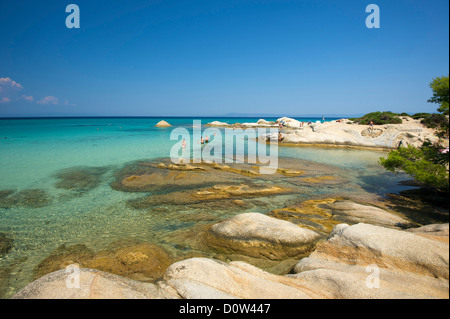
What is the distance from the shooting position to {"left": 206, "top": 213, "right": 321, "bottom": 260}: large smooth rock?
7.45 m

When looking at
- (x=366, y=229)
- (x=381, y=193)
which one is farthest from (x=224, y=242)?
(x=381, y=193)

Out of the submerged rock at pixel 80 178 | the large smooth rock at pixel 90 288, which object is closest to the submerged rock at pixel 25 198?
the submerged rock at pixel 80 178

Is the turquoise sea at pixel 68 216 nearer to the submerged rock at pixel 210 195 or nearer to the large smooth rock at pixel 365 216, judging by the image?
the submerged rock at pixel 210 195

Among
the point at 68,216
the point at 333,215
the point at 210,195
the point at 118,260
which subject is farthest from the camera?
the point at 210,195

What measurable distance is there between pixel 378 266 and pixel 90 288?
5.75m

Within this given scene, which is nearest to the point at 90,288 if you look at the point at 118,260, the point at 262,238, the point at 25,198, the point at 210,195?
the point at 118,260

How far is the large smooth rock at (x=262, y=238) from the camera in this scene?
7453mm

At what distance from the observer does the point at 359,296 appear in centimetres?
380

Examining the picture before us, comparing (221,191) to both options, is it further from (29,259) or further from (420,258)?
(420,258)

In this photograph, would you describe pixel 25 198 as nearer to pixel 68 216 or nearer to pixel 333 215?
Result: pixel 68 216

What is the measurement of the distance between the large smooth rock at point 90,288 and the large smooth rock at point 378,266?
313 centimetres

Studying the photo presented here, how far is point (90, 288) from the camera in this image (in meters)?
3.83

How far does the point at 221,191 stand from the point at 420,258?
10.4m

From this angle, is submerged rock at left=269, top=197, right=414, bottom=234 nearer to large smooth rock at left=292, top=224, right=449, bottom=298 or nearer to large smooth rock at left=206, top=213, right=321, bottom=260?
large smooth rock at left=206, top=213, right=321, bottom=260
